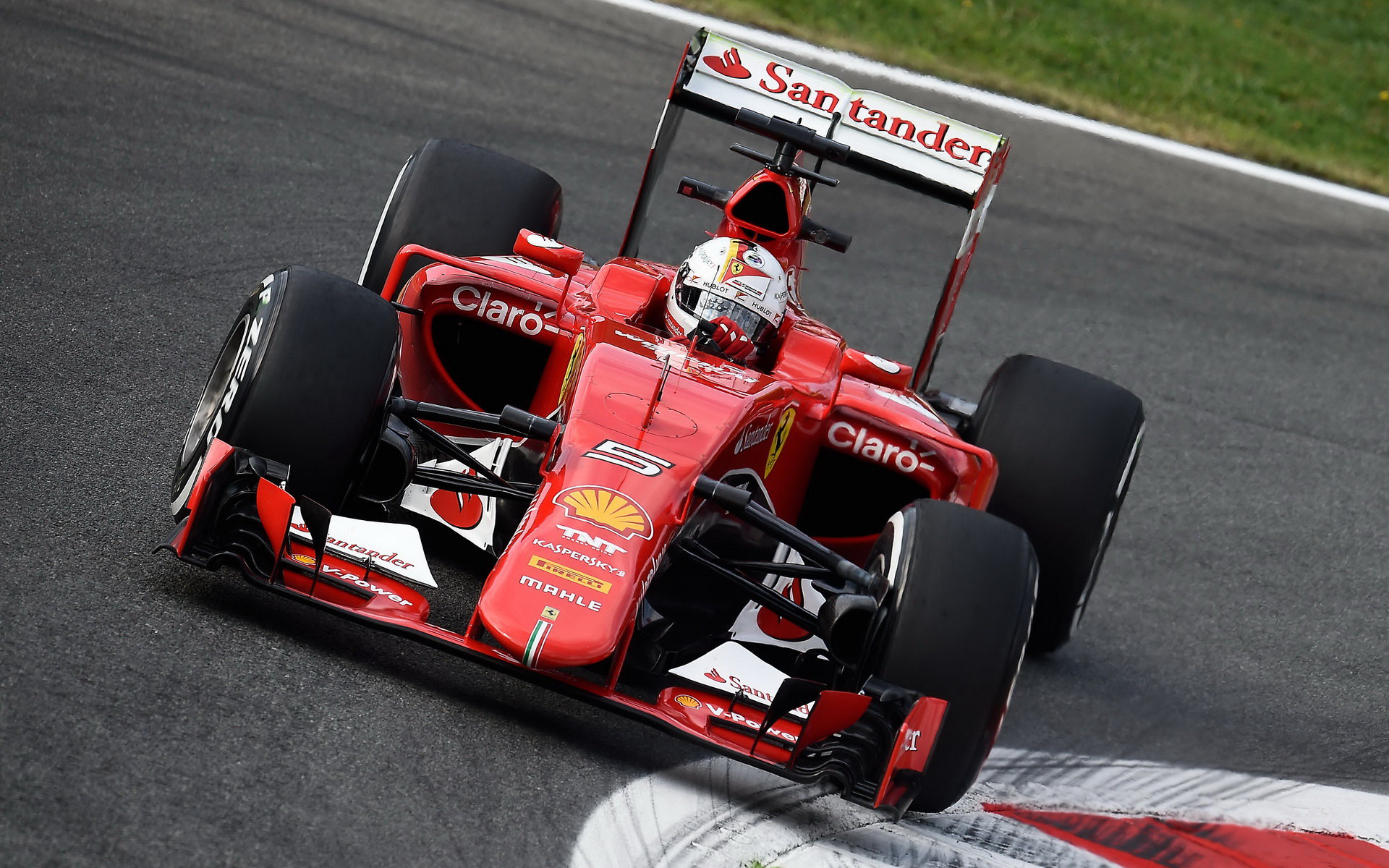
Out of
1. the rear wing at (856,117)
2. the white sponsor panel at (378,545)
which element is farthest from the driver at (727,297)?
the white sponsor panel at (378,545)

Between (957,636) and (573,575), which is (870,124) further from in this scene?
(573,575)

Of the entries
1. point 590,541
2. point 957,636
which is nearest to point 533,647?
point 590,541

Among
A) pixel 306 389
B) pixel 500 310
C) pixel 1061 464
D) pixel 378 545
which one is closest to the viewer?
pixel 306 389

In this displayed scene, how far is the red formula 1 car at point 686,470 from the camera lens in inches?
180

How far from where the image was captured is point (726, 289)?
5.87 meters

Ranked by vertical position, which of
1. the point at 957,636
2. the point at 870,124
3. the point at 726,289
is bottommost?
the point at 957,636

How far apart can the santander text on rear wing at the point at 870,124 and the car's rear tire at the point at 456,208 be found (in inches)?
29.8

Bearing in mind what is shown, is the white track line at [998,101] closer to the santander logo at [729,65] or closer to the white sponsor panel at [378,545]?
the santander logo at [729,65]

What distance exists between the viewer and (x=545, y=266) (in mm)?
6285

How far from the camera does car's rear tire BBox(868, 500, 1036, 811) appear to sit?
4652 millimetres

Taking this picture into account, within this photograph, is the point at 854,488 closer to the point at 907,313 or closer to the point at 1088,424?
the point at 1088,424

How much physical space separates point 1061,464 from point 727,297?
1.44m

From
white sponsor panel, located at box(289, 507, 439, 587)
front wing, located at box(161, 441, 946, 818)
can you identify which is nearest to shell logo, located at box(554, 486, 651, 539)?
front wing, located at box(161, 441, 946, 818)

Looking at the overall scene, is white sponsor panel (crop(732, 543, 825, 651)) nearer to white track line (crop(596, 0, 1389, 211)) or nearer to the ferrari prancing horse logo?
the ferrari prancing horse logo
